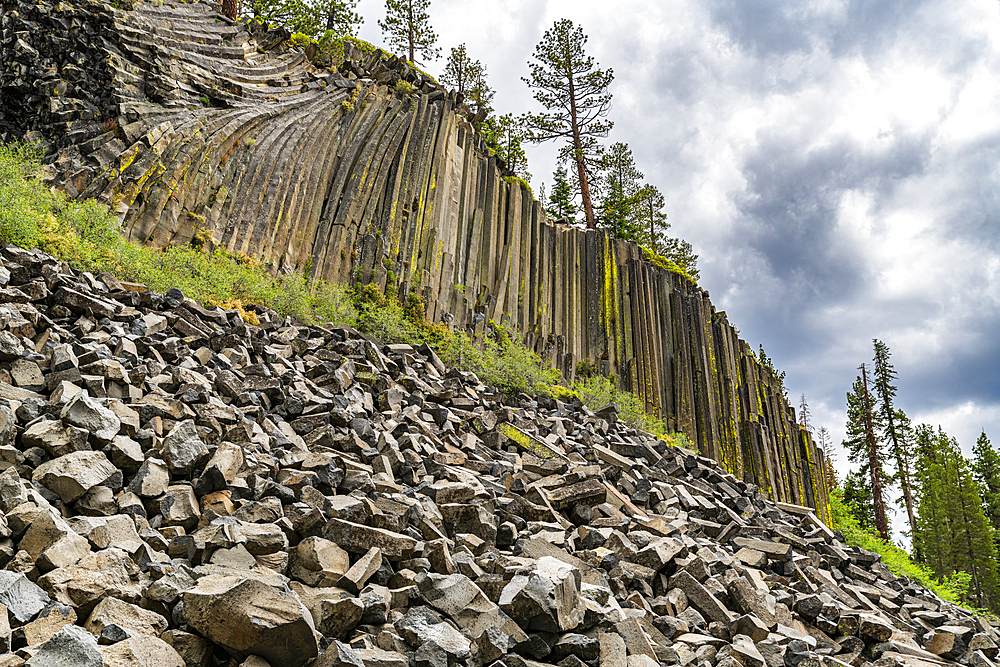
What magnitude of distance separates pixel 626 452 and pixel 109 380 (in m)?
7.70

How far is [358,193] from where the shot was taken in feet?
52.5

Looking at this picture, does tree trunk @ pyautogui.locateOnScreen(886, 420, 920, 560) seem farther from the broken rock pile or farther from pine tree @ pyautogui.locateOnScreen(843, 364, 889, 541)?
the broken rock pile

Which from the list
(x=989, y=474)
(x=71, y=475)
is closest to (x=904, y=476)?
(x=989, y=474)

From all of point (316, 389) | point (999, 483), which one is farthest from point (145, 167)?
point (999, 483)

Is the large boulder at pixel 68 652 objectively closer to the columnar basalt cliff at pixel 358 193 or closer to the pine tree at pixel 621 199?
the columnar basalt cliff at pixel 358 193

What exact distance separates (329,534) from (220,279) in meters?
7.92

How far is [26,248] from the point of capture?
26.3 ft

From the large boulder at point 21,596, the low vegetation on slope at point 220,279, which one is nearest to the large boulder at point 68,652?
the large boulder at point 21,596

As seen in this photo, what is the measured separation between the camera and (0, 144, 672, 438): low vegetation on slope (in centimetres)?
873

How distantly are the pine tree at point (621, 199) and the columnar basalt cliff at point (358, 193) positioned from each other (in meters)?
4.90

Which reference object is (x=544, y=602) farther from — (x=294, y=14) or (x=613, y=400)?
(x=294, y=14)

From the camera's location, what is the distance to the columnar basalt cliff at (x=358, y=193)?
42.5 ft

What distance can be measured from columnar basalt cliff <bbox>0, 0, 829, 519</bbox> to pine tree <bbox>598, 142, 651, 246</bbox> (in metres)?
4.90

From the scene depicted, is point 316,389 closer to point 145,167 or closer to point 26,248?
point 26,248
